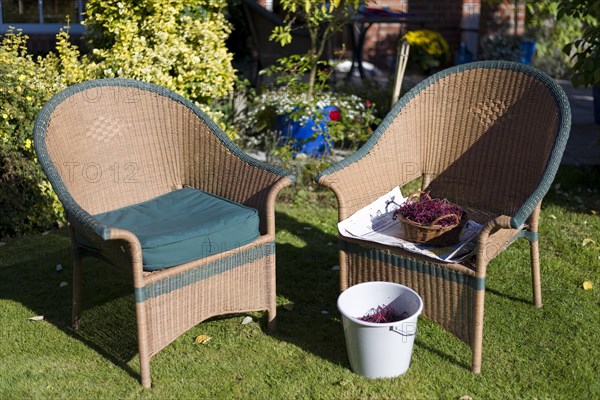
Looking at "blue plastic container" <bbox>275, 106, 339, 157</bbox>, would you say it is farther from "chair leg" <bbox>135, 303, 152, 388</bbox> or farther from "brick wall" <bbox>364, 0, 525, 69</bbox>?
"brick wall" <bbox>364, 0, 525, 69</bbox>

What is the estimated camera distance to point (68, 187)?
10.2 ft

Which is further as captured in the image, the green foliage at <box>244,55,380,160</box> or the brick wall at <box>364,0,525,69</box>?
the brick wall at <box>364,0,525,69</box>

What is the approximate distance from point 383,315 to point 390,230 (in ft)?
1.50

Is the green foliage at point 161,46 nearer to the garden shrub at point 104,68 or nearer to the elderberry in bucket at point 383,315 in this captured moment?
the garden shrub at point 104,68

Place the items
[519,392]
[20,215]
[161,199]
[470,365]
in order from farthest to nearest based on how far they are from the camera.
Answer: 1. [20,215]
2. [161,199]
3. [470,365]
4. [519,392]

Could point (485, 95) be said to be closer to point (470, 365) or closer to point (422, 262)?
point (422, 262)

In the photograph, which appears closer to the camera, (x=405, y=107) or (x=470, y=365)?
(x=470, y=365)

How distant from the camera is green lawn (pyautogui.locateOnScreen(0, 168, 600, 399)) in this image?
2830mm

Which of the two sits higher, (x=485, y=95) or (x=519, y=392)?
(x=485, y=95)

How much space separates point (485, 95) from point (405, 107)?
362 mm

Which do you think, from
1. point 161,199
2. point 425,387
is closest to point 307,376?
point 425,387

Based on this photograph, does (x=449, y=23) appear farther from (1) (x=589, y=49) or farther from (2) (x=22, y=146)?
(2) (x=22, y=146)

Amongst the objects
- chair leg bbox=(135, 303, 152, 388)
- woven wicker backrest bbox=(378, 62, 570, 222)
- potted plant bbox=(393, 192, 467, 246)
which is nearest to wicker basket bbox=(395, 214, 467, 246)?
potted plant bbox=(393, 192, 467, 246)

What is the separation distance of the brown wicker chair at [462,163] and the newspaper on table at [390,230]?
31mm
